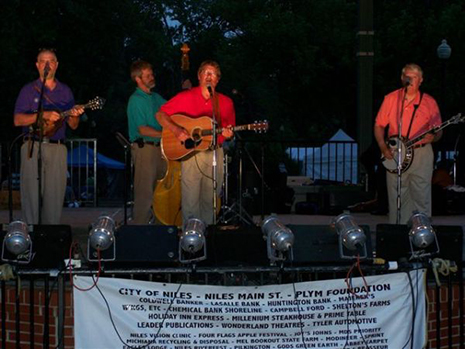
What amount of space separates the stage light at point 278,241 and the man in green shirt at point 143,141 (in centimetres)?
292

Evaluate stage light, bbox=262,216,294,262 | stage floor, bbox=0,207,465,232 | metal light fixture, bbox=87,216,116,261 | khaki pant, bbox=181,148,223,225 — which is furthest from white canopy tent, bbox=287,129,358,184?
metal light fixture, bbox=87,216,116,261

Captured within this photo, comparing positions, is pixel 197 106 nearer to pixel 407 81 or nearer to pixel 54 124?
pixel 54 124

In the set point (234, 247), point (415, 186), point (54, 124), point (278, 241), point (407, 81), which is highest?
point (407, 81)

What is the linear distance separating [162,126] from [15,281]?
2.64 meters

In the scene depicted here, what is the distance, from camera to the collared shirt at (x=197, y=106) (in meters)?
8.23

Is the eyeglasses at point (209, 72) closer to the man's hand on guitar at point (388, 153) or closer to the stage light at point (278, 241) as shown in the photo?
the man's hand on guitar at point (388, 153)

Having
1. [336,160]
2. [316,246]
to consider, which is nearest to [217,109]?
[316,246]

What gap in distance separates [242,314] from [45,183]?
2805 mm

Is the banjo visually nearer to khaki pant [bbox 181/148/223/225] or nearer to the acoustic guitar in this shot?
the acoustic guitar

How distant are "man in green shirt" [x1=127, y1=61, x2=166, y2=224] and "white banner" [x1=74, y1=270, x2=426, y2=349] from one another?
3.16 metres

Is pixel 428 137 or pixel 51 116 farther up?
pixel 51 116

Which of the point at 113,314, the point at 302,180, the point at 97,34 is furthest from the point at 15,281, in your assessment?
the point at 97,34

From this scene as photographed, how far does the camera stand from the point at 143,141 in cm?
877

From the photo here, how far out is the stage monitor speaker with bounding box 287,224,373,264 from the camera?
19.9 feet
